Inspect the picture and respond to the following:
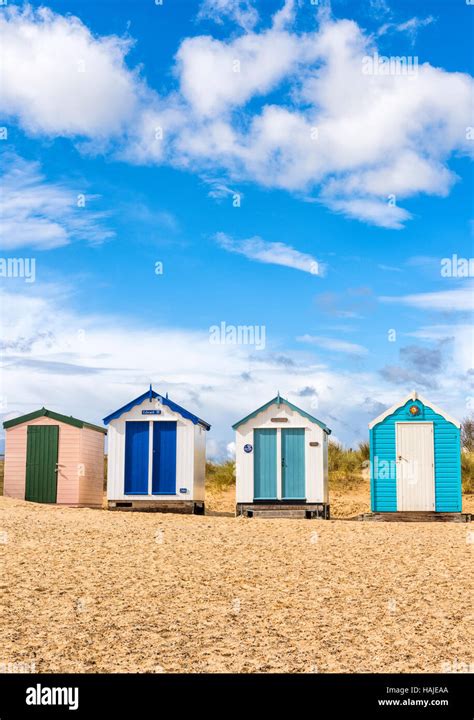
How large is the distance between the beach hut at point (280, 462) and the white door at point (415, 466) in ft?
6.41

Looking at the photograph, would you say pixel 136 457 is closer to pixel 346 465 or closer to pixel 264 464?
pixel 264 464

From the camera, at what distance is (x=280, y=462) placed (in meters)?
22.0

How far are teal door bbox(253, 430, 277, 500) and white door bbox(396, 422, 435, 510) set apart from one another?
315cm

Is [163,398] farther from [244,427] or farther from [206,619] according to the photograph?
[206,619]

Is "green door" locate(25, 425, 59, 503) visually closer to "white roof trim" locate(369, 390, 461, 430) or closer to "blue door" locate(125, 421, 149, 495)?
"blue door" locate(125, 421, 149, 495)

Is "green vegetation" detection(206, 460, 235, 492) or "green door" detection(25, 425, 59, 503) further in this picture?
"green vegetation" detection(206, 460, 235, 492)

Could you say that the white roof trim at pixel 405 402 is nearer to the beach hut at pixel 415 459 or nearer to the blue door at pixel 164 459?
the beach hut at pixel 415 459

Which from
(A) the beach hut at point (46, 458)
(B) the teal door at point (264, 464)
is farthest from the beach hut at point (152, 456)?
(A) the beach hut at point (46, 458)

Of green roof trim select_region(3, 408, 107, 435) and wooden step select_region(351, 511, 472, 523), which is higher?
green roof trim select_region(3, 408, 107, 435)

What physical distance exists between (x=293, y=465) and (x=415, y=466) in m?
3.06

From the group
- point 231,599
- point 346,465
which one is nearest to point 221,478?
point 346,465

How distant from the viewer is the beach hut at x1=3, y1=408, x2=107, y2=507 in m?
24.0

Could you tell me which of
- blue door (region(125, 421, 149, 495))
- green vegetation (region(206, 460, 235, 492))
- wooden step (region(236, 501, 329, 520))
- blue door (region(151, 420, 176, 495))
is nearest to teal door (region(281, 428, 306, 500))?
wooden step (region(236, 501, 329, 520))
